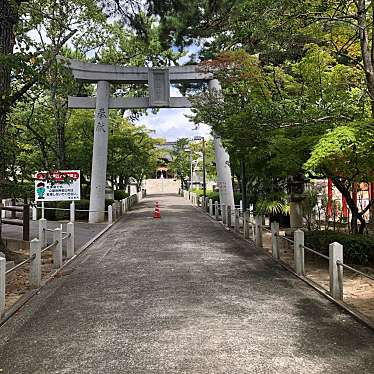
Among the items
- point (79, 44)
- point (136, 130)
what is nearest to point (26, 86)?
point (79, 44)

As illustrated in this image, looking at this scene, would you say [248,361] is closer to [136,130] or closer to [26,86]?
[26,86]

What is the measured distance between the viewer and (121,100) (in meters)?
23.2

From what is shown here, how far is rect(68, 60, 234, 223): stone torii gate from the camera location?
859 inches

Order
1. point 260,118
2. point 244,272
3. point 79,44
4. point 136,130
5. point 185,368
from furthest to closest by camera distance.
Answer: point 136,130
point 79,44
point 244,272
point 260,118
point 185,368

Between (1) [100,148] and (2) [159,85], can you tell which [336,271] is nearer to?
(2) [159,85]

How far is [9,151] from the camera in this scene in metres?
8.75

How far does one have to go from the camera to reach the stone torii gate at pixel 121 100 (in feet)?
71.6

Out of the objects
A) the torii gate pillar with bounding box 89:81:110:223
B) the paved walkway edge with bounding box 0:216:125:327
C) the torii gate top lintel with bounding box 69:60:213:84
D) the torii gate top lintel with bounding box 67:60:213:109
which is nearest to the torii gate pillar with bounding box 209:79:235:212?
the torii gate top lintel with bounding box 69:60:213:84

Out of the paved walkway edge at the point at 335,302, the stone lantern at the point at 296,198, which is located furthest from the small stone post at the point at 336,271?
the stone lantern at the point at 296,198

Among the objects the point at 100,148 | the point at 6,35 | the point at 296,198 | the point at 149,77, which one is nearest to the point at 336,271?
the point at 296,198

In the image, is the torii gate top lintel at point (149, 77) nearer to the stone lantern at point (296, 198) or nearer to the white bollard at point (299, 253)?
the stone lantern at point (296, 198)

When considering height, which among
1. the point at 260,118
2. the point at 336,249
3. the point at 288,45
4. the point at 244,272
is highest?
the point at 288,45

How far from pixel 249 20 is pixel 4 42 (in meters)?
6.12

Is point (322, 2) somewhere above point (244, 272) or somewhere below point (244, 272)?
above
